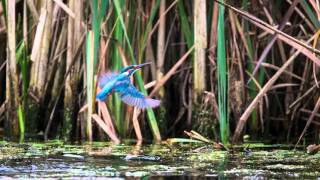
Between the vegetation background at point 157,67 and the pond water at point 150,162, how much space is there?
57 cm

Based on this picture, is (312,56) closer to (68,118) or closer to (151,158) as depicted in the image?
(151,158)

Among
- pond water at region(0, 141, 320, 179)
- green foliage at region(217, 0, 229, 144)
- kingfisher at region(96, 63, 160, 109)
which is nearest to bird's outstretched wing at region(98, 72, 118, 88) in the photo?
kingfisher at region(96, 63, 160, 109)

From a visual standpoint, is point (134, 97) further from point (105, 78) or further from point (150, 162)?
point (150, 162)

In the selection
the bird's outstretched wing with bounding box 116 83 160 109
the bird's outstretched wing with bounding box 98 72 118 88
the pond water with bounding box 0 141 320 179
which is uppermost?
the bird's outstretched wing with bounding box 98 72 118 88

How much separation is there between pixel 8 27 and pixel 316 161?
305 centimetres

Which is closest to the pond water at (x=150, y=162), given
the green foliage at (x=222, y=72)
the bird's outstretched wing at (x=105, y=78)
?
the green foliage at (x=222, y=72)

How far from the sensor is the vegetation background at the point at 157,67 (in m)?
6.30

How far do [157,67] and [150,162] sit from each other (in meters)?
2.02

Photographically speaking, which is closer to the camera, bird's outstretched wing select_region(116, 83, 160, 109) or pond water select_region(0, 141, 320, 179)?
pond water select_region(0, 141, 320, 179)

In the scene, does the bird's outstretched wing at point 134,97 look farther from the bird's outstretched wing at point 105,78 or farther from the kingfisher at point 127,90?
the bird's outstretched wing at point 105,78

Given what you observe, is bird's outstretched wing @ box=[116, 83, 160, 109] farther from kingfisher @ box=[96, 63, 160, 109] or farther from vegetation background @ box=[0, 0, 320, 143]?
vegetation background @ box=[0, 0, 320, 143]

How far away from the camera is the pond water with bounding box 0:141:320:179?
4.32 metres

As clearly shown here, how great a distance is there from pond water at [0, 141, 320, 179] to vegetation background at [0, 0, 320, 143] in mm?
565

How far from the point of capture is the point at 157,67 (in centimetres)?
680
